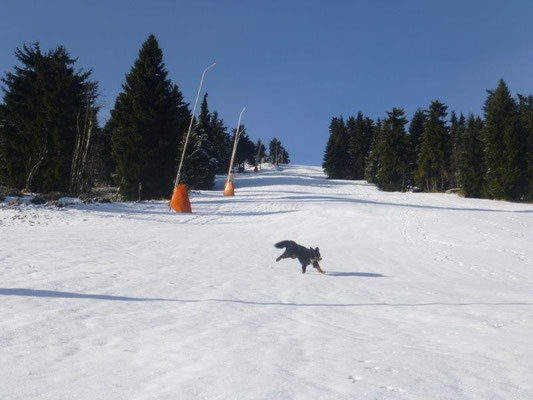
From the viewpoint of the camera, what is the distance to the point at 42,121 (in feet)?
94.0

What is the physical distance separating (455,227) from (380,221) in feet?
11.8

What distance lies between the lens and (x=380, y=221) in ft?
71.6

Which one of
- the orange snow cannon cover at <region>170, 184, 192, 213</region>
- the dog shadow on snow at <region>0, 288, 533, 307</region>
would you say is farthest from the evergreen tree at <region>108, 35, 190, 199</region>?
the dog shadow on snow at <region>0, 288, 533, 307</region>

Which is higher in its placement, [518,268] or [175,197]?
[175,197]

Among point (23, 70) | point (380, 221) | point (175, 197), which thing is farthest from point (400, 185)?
point (23, 70)

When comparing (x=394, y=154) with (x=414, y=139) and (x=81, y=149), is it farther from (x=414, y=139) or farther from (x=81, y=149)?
(x=81, y=149)

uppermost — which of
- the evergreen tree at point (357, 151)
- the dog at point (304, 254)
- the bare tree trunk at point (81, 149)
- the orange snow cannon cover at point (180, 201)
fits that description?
the evergreen tree at point (357, 151)

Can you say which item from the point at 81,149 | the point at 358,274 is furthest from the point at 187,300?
the point at 81,149

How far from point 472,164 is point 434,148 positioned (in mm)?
5612

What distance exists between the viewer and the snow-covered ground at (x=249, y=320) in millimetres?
3098

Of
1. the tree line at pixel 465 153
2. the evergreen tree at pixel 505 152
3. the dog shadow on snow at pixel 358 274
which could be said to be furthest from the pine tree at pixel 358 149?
the dog shadow on snow at pixel 358 274

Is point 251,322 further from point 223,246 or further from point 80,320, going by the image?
point 223,246

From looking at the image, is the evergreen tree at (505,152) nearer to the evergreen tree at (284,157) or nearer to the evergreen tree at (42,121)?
the evergreen tree at (42,121)

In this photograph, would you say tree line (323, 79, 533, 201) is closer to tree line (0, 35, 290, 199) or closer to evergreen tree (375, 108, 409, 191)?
evergreen tree (375, 108, 409, 191)
